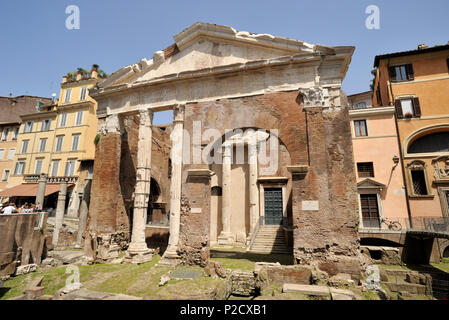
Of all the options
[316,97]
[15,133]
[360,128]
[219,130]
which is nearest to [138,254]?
[219,130]

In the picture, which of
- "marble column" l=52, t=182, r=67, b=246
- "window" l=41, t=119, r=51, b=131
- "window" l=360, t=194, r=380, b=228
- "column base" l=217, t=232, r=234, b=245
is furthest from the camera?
"window" l=41, t=119, r=51, b=131

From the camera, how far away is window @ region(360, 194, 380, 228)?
16419 mm

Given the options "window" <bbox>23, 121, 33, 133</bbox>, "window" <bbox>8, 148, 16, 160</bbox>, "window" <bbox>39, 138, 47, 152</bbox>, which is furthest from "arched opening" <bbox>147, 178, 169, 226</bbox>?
"window" <bbox>8, 148, 16, 160</bbox>

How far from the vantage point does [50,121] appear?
23.5 metres

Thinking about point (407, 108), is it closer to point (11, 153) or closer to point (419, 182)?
point (419, 182)

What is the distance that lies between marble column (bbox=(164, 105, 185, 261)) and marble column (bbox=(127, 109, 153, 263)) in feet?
3.98

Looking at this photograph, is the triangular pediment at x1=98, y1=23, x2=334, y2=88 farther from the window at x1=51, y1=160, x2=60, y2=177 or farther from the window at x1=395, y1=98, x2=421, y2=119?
the window at x1=51, y1=160, x2=60, y2=177

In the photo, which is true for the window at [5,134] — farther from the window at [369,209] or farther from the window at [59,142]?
the window at [369,209]

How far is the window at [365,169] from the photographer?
17453 mm

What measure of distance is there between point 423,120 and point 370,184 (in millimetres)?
5441

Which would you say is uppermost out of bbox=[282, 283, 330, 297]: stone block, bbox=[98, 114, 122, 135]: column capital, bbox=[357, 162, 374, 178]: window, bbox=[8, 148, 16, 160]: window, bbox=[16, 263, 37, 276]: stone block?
bbox=[8, 148, 16, 160]: window

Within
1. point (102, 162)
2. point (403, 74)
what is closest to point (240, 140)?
point (102, 162)
